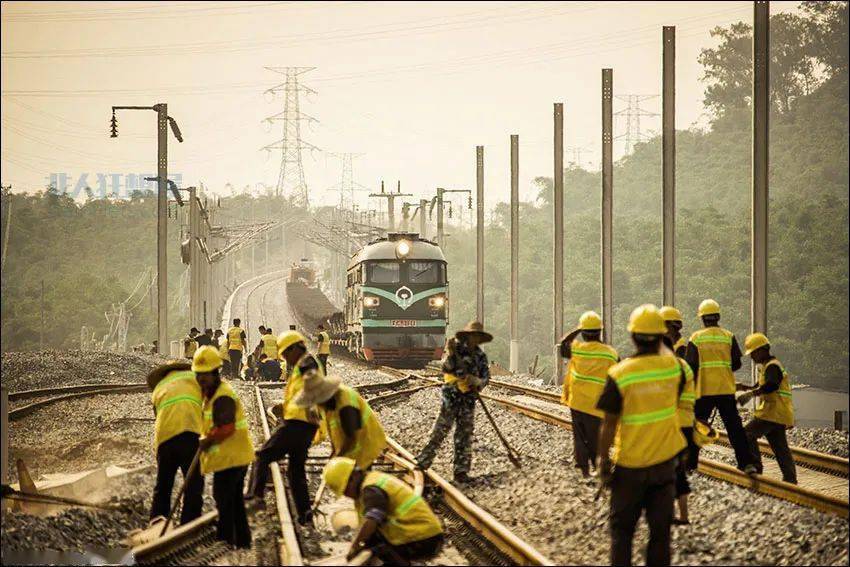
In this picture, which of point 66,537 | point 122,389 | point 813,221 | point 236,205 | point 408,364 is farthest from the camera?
point 236,205

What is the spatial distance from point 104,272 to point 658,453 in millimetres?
125670

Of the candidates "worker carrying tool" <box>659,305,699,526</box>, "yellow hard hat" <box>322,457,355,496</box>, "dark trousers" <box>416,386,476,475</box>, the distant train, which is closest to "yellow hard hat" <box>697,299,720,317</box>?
"worker carrying tool" <box>659,305,699,526</box>

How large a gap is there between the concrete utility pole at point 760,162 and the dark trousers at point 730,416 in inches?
364

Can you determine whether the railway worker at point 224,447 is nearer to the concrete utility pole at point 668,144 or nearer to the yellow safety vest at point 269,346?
the concrete utility pole at point 668,144

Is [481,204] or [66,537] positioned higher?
[481,204]

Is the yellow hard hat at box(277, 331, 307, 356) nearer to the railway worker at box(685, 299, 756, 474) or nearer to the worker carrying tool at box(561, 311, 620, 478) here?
the worker carrying tool at box(561, 311, 620, 478)

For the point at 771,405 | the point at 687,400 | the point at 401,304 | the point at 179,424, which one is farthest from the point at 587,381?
the point at 401,304

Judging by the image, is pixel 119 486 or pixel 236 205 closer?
pixel 119 486

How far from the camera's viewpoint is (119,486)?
1332 cm

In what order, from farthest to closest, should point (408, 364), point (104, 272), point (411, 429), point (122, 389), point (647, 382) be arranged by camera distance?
point (104, 272)
point (408, 364)
point (122, 389)
point (411, 429)
point (647, 382)

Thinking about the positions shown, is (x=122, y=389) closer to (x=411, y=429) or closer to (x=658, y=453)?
(x=411, y=429)

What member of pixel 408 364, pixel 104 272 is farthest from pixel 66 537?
pixel 104 272

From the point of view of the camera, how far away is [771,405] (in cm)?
1236

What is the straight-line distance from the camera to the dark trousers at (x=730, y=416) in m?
12.4
